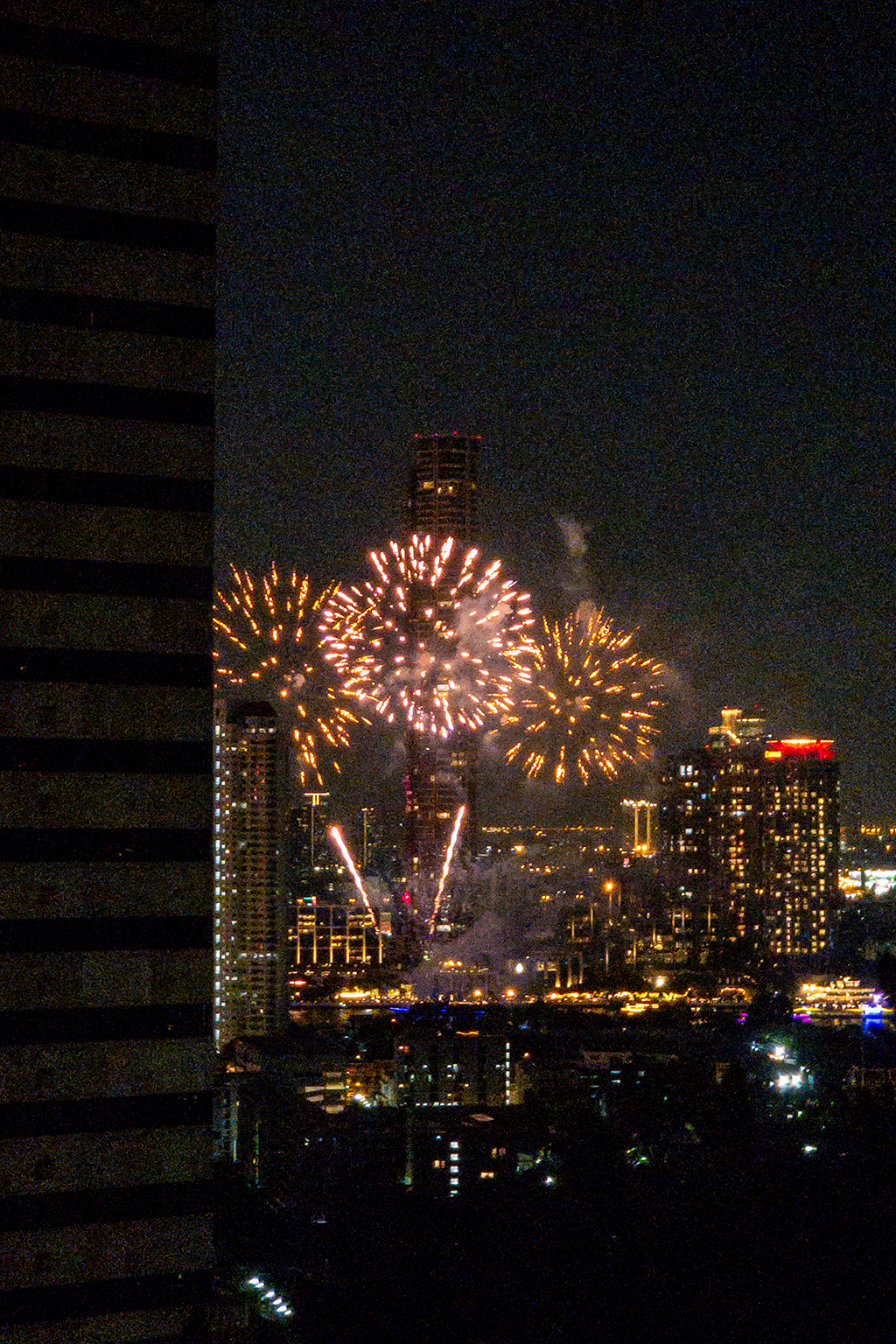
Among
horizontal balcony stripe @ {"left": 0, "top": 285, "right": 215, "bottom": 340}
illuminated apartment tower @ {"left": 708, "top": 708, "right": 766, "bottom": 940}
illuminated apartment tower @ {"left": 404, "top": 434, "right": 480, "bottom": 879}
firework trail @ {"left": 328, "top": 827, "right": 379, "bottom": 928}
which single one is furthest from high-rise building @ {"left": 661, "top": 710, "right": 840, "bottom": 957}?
horizontal balcony stripe @ {"left": 0, "top": 285, "right": 215, "bottom": 340}

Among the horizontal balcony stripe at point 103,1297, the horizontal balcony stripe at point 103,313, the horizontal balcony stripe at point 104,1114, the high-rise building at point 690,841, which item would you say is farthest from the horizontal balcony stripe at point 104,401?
the high-rise building at point 690,841

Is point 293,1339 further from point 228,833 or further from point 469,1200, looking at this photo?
point 228,833

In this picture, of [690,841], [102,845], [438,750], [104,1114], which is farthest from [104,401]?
[690,841]

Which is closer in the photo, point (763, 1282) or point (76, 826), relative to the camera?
point (76, 826)

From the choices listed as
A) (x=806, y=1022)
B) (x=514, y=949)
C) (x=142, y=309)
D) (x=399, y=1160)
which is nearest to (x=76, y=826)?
(x=142, y=309)

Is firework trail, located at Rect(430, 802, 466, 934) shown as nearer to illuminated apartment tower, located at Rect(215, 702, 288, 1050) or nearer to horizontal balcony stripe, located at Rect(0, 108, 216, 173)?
illuminated apartment tower, located at Rect(215, 702, 288, 1050)

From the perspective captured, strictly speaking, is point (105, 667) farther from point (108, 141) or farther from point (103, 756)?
point (108, 141)
